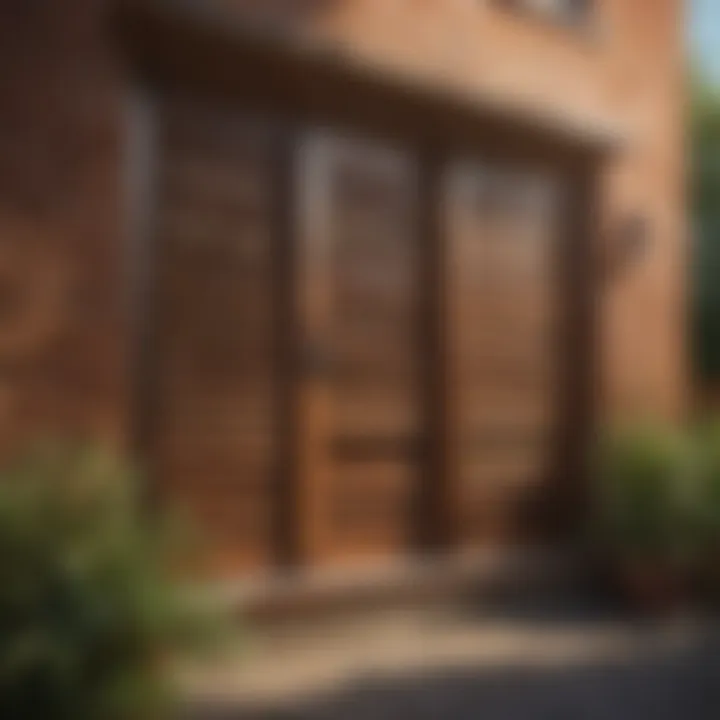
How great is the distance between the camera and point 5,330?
180 inches

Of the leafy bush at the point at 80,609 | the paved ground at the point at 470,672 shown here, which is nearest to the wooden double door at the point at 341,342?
the paved ground at the point at 470,672

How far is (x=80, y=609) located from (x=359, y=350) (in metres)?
2.61

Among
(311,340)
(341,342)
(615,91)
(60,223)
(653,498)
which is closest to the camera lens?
(60,223)

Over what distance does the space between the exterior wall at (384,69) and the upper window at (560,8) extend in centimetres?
8

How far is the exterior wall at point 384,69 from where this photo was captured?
4648 millimetres

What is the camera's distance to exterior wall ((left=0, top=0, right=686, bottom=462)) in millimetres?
4648

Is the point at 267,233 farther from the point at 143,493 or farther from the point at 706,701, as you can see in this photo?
the point at 706,701

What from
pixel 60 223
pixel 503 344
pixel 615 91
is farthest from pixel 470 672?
pixel 615 91

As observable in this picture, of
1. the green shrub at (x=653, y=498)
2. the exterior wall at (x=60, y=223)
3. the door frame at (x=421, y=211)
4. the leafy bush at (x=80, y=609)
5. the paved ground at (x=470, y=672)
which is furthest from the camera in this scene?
the green shrub at (x=653, y=498)

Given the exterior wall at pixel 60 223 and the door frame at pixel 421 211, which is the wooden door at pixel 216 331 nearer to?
the door frame at pixel 421 211

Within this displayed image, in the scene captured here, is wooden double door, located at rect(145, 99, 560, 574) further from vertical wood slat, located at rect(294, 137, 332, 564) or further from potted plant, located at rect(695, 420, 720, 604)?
potted plant, located at rect(695, 420, 720, 604)

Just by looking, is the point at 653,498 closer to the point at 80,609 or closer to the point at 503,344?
Result: the point at 503,344

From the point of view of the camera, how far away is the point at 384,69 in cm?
570

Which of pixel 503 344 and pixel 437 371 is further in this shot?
pixel 503 344
